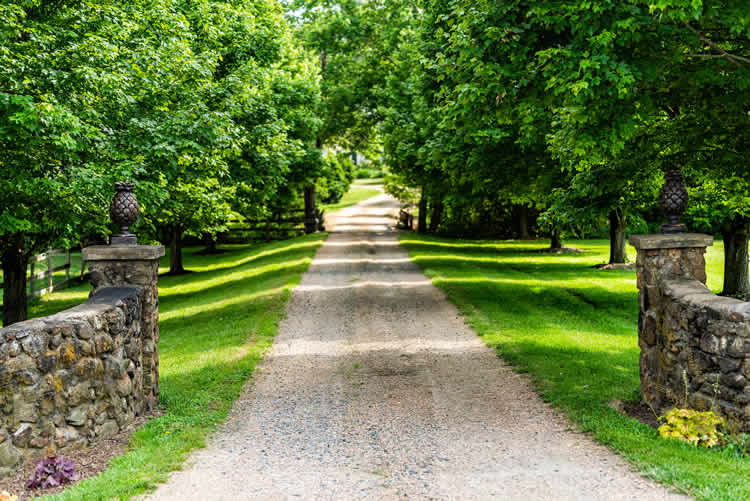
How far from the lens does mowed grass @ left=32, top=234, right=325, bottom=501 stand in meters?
6.38

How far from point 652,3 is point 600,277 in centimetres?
1510

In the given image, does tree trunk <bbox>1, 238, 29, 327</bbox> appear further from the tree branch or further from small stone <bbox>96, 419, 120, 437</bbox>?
the tree branch

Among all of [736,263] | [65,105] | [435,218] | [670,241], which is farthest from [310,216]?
[670,241]

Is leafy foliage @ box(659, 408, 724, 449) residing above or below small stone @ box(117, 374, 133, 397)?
below

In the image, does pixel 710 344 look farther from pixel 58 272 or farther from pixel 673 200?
pixel 58 272

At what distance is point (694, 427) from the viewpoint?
6.76 m

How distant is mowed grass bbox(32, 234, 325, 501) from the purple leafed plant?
0.23m

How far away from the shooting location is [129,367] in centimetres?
781

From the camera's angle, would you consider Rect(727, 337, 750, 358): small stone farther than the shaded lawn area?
No

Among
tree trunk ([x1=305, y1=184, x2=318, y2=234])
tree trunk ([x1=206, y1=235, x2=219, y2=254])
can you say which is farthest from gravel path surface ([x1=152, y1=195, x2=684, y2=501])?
tree trunk ([x1=206, y1=235, x2=219, y2=254])

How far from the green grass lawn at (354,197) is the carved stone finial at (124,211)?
4538cm

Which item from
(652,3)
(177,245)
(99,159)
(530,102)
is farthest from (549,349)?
(177,245)

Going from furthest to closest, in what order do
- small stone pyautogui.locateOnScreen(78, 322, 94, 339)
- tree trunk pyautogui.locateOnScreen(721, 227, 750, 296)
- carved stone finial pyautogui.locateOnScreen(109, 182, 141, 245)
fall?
1. tree trunk pyautogui.locateOnScreen(721, 227, 750, 296)
2. carved stone finial pyautogui.locateOnScreen(109, 182, 141, 245)
3. small stone pyautogui.locateOnScreen(78, 322, 94, 339)

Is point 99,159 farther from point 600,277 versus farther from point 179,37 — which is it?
point 600,277
